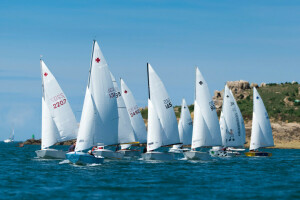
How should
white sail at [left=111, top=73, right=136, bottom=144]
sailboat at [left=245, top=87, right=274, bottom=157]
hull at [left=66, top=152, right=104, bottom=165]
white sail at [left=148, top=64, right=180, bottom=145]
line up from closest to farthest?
hull at [left=66, top=152, right=104, bottom=165]
white sail at [left=148, top=64, right=180, bottom=145]
white sail at [left=111, top=73, right=136, bottom=144]
sailboat at [left=245, top=87, right=274, bottom=157]

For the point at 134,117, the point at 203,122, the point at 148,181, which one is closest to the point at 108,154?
the point at 203,122

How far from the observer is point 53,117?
2424 inches

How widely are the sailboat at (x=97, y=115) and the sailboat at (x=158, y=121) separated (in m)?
3.55

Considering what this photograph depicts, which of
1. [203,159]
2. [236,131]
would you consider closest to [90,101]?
[203,159]

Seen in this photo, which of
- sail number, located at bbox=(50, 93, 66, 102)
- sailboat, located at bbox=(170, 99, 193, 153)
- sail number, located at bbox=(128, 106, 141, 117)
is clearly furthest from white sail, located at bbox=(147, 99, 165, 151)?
sailboat, located at bbox=(170, 99, 193, 153)

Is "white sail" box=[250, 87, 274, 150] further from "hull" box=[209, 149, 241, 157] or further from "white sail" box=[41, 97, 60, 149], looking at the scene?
"white sail" box=[41, 97, 60, 149]

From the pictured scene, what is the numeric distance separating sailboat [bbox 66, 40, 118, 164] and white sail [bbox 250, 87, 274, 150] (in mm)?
28088

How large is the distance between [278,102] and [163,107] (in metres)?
110

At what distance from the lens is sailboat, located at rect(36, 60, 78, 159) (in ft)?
200

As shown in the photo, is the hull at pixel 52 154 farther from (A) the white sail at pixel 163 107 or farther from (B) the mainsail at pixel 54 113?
(A) the white sail at pixel 163 107

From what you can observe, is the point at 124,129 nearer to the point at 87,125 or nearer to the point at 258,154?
the point at 87,125

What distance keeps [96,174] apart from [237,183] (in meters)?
11.4

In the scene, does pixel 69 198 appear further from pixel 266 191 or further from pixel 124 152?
pixel 124 152

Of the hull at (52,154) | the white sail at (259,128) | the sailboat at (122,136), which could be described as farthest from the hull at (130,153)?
the white sail at (259,128)
